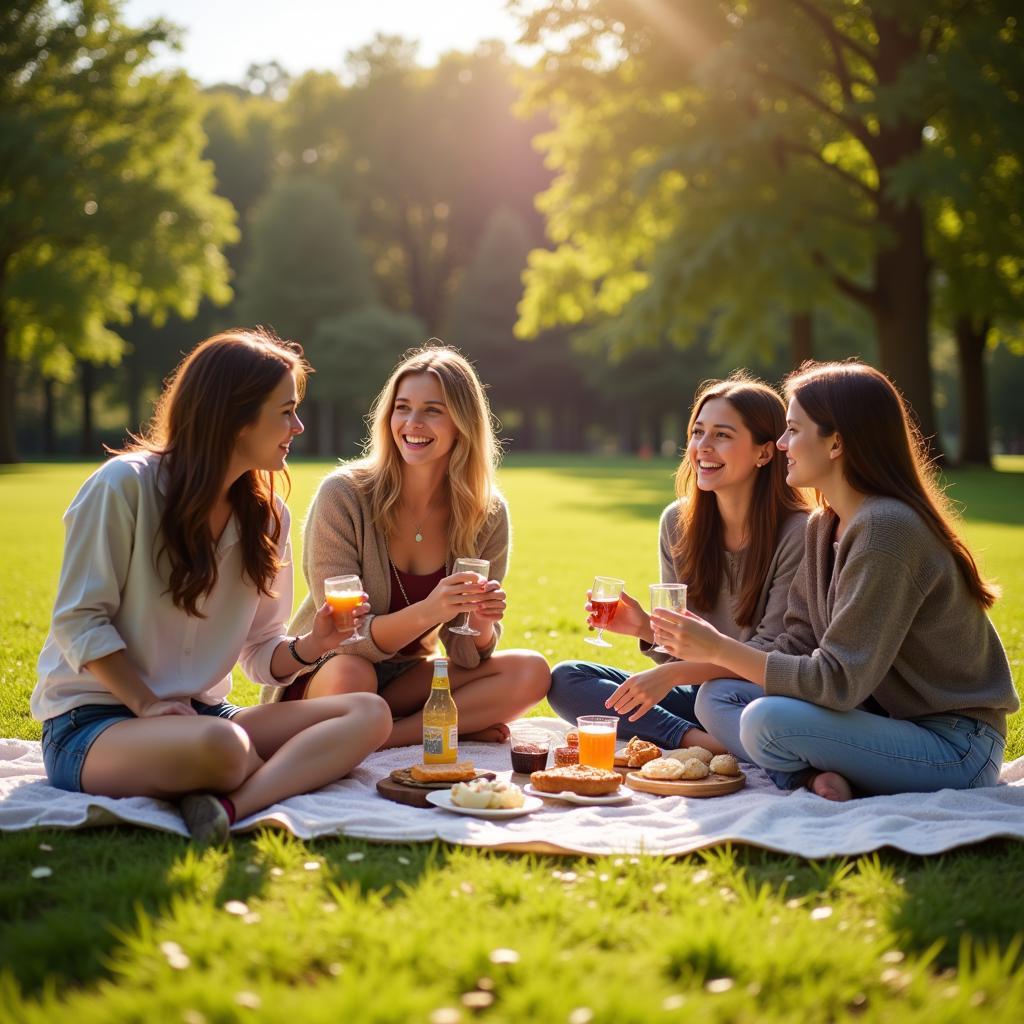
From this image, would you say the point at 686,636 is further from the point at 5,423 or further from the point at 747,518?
the point at 5,423

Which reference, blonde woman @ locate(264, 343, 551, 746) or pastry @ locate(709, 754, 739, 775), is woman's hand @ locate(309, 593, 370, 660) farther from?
pastry @ locate(709, 754, 739, 775)

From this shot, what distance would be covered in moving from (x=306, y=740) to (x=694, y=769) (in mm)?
1680

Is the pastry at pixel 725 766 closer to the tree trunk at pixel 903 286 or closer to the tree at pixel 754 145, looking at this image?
the tree at pixel 754 145

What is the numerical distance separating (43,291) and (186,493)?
3292 cm

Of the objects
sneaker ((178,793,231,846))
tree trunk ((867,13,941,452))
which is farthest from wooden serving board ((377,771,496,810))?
tree trunk ((867,13,941,452))

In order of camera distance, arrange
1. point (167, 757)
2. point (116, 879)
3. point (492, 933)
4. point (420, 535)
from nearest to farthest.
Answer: point (492, 933)
point (116, 879)
point (167, 757)
point (420, 535)

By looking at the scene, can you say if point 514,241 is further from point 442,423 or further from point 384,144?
point 442,423

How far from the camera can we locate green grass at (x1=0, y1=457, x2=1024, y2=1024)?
2.89m

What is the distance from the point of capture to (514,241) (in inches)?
2317

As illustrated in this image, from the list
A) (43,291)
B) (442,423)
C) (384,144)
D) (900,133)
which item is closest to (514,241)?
(384,144)

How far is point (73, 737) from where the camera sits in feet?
15.0

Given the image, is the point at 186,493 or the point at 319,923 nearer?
the point at 319,923

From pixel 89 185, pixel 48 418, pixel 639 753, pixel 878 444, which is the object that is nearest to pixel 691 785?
pixel 639 753

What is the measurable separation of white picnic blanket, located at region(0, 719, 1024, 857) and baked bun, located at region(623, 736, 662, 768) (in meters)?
0.47
